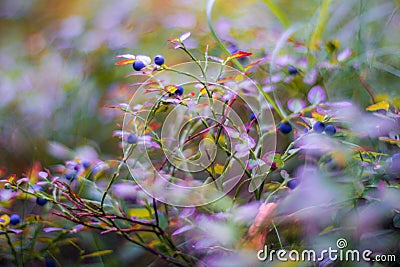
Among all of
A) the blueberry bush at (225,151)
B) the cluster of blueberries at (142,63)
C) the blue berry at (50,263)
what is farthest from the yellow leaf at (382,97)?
the blue berry at (50,263)

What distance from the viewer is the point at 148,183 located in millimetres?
625

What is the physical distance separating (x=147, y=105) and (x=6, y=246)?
1.23ft

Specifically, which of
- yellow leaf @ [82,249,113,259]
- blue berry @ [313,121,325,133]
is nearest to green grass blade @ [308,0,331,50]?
blue berry @ [313,121,325,133]

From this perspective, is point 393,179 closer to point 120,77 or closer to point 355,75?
point 355,75

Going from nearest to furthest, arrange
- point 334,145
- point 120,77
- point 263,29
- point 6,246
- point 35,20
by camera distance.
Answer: point 334,145 < point 6,246 < point 263,29 < point 120,77 < point 35,20

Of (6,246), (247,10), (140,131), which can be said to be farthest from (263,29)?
(6,246)

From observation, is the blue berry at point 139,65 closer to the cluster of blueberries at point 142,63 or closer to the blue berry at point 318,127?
the cluster of blueberries at point 142,63

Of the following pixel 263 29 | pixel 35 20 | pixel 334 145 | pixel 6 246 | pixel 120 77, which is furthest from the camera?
pixel 35 20

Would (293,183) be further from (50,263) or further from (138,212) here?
(50,263)

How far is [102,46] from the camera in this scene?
1073mm

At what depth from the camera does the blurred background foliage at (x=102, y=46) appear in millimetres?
808

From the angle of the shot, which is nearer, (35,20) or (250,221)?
(250,221)

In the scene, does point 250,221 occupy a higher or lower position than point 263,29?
lower

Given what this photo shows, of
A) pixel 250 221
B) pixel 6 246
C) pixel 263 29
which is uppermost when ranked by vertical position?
pixel 263 29
